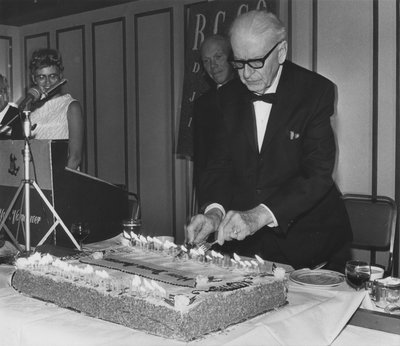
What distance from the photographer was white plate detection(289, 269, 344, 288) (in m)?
1.89

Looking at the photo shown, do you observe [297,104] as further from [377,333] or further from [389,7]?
[389,7]

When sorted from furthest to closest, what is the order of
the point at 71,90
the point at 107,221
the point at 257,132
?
1. the point at 71,90
2. the point at 107,221
3. the point at 257,132

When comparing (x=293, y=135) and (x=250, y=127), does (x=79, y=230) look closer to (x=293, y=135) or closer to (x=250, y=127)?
(x=250, y=127)

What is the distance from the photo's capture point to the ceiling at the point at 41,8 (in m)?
6.62

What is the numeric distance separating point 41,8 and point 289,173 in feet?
17.5

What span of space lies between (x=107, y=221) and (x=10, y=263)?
Result: 0.61m

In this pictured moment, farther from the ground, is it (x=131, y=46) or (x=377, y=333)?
(x=131, y=46)

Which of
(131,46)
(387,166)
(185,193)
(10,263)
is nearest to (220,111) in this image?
(10,263)

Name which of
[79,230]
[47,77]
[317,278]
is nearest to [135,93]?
[47,77]

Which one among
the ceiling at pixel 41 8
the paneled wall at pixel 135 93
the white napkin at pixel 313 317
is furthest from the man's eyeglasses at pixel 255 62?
the ceiling at pixel 41 8

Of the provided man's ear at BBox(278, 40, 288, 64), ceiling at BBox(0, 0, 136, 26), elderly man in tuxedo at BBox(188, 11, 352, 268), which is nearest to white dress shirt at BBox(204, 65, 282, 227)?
elderly man in tuxedo at BBox(188, 11, 352, 268)

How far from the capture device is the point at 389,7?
4582 mm

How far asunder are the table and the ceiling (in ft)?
17.6

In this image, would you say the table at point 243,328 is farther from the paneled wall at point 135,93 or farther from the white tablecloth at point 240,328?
the paneled wall at point 135,93
